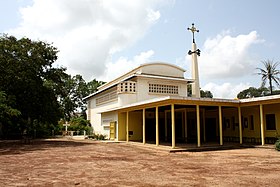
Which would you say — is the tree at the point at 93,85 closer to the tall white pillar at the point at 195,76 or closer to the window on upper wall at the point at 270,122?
the tall white pillar at the point at 195,76

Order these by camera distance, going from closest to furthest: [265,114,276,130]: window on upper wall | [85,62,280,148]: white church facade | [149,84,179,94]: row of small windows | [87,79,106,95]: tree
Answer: [265,114,276,130]: window on upper wall
[85,62,280,148]: white church facade
[149,84,179,94]: row of small windows
[87,79,106,95]: tree

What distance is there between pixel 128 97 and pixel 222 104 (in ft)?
28.5

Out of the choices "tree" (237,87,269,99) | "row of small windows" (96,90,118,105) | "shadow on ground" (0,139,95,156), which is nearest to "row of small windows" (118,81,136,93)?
→ "row of small windows" (96,90,118,105)

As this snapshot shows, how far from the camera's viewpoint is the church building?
18.2 meters

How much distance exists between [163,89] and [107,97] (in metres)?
6.45

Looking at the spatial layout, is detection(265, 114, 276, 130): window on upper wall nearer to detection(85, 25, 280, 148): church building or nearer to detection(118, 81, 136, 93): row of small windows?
detection(85, 25, 280, 148): church building

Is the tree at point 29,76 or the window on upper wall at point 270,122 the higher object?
→ the tree at point 29,76

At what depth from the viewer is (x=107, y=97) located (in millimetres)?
27344

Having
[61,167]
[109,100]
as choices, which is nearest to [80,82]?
[109,100]

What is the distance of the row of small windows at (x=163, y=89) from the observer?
76.7 ft

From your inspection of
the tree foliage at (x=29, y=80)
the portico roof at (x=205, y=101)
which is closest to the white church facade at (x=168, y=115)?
the portico roof at (x=205, y=101)

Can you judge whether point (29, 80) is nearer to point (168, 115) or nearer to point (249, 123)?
point (168, 115)

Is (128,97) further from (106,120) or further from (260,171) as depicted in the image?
(260,171)

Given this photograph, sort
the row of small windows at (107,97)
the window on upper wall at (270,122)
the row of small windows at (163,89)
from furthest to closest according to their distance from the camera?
1. the row of small windows at (107,97)
2. the row of small windows at (163,89)
3. the window on upper wall at (270,122)
